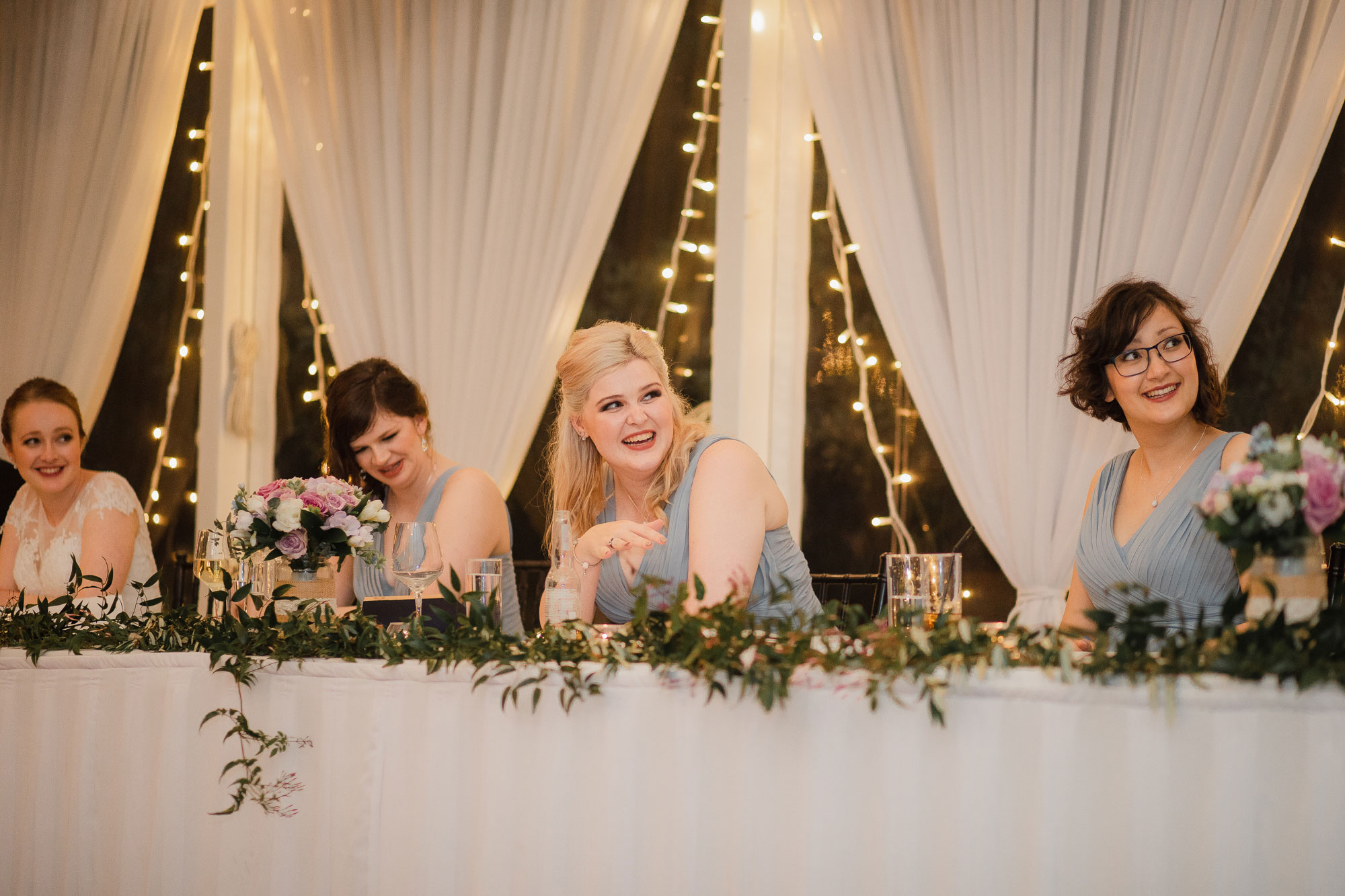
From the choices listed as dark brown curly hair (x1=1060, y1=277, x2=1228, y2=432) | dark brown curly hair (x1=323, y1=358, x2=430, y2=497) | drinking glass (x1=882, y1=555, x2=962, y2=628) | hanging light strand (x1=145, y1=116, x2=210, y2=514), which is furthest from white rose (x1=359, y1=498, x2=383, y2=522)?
hanging light strand (x1=145, y1=116, x2=210, y2=514)

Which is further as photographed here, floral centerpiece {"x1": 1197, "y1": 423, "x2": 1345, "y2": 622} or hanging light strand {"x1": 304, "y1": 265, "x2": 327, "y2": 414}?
hanging light strand {"x1": 304, "y1": 265, "x2": 327, "y2": 414}

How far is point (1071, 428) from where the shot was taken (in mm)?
3566

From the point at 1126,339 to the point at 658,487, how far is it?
1.02m

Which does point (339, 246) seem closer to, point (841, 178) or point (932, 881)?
point (841, 178)

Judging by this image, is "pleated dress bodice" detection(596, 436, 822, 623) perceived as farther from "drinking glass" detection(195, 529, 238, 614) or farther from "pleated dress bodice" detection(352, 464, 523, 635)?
"drinking glass" detection(195, 529, 238, 614)

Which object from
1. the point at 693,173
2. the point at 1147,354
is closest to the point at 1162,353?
the point at 1147,354

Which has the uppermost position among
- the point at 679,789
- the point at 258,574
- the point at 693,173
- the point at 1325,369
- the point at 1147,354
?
the point at 693,173

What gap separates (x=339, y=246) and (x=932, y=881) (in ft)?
13.5

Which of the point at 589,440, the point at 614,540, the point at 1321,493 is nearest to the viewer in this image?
the point at 1321,493

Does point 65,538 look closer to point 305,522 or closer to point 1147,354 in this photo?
point 305,522

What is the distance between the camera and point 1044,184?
11.9 ft

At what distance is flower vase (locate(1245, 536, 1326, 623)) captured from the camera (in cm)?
141

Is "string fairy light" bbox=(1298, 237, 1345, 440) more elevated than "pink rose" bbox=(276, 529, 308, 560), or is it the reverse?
"string fairy light" bbox=(1298, 237, 1345, 440)

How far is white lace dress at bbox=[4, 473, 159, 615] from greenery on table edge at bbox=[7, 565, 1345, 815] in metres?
1.82
